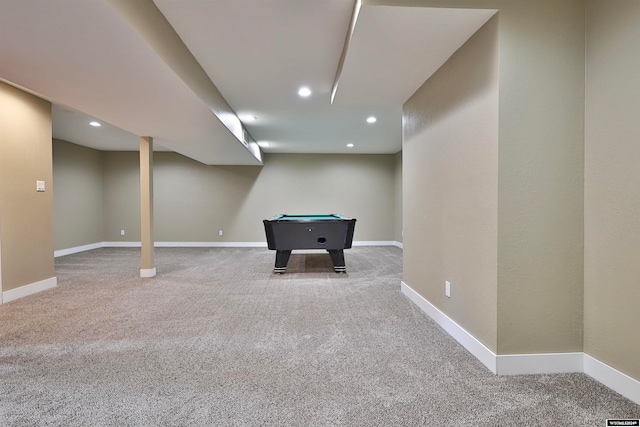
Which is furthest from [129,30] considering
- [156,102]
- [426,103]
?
[426,103]

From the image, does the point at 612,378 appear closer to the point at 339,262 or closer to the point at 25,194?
the point at 339,262

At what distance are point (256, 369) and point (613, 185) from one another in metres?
2.23

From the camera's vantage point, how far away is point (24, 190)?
11.0ft

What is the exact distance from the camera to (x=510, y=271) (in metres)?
1.70

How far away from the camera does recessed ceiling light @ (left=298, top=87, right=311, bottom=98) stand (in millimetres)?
3350

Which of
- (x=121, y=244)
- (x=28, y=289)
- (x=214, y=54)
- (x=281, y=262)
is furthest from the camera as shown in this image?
(x=121, y=244)

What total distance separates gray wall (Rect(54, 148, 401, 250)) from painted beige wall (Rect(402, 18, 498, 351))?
4.59 meters

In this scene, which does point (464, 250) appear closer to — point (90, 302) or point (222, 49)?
point (222, 49)

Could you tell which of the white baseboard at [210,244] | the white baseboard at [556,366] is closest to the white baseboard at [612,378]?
the white baseboard at [556,366]

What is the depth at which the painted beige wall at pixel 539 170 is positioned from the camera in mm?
1686

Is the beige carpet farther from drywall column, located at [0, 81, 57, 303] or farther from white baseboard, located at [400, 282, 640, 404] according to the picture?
drywall column, located at [0, 81, 57, 303]

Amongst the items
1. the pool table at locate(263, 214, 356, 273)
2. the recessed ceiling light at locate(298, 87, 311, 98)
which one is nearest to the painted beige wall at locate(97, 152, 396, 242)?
the pool table at locate(263, 214, 356, 273)

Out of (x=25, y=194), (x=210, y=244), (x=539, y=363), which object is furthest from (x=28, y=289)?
(x=539, y=363)

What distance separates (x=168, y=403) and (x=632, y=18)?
2.99m
